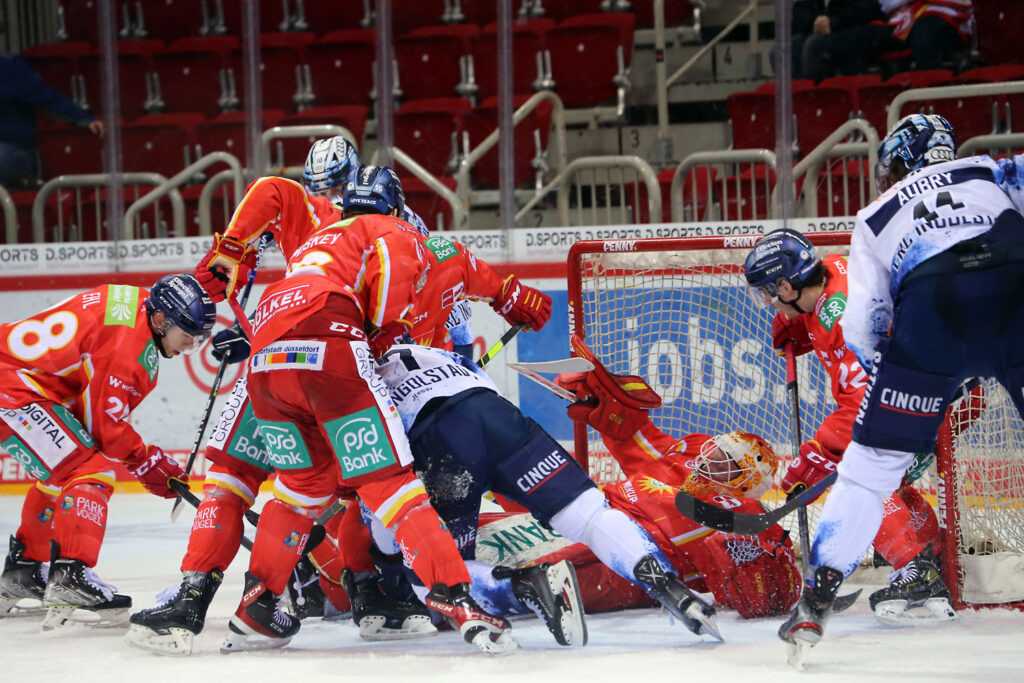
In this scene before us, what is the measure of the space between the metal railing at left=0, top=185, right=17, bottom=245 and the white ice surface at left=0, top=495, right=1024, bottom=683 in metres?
2.82

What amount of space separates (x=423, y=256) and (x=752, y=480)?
1.03m

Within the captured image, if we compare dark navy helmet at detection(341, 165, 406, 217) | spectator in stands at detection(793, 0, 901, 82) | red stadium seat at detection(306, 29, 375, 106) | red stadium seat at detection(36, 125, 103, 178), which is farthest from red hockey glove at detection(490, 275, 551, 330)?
red stadium seat at detection(36, 125, 103, 178)

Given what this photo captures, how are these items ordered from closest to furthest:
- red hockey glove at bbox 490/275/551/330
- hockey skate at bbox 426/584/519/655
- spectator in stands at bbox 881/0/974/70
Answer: hockey skate at bbox 426/584/519/655 → red hockey glove at bbox 490/275/551/330 → spectator in stands at bbox 881/0/974/70

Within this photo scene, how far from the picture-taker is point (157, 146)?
5910 millimetres

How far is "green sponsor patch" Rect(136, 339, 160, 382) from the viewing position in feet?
11.5

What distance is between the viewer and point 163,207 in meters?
5.82

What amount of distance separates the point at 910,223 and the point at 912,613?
1.06 metres

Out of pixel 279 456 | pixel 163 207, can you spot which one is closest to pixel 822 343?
pixel 279 456

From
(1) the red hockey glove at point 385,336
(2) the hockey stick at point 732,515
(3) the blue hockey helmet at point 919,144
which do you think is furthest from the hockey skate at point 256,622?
(3) the blue hockey helmet at point 919,144

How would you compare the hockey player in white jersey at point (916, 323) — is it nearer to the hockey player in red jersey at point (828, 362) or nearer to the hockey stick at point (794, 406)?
the hockey player in red jersey at point (828, 362)

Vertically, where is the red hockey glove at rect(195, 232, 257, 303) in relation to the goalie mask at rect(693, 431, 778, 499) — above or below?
above

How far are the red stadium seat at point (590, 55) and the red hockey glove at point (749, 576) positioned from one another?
2892 millimetres

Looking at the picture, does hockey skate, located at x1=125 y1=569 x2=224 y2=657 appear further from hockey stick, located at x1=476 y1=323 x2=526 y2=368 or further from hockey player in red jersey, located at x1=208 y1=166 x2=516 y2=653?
hockey stick, located at x1=476 y1=323 x2=526 y2=368

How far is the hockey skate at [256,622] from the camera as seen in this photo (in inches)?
118
